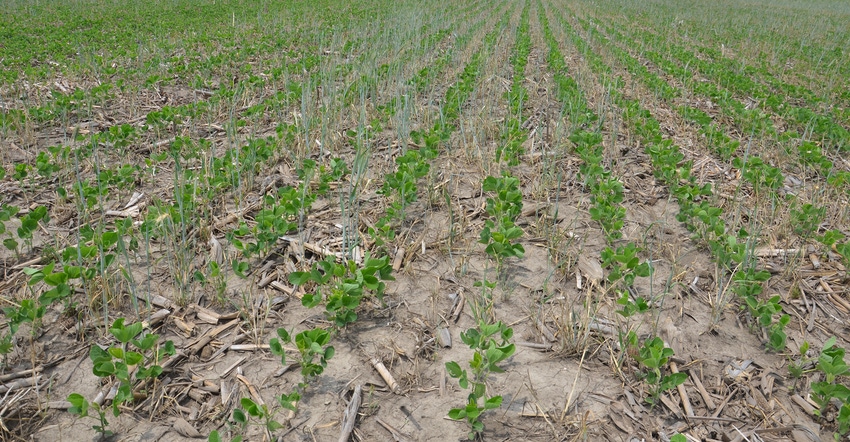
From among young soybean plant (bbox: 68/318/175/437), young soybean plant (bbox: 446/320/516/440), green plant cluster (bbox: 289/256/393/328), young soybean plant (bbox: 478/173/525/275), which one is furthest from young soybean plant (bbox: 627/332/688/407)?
young soybean plant (bbox: 68/318/175/437)

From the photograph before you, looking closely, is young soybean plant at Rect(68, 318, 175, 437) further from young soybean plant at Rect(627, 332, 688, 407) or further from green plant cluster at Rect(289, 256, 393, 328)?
young soybean plant at Rect(627, 332, 688, 407)

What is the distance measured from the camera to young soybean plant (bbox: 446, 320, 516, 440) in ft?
6.44

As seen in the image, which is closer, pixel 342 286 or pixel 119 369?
pixel 119 369

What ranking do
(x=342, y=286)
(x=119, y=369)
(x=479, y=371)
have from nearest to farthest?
1. (x=119, y=369)
2. (x=479, y=371)
3. (x=342, y=286)

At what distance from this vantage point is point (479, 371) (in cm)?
217

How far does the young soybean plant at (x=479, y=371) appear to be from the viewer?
1963 mm

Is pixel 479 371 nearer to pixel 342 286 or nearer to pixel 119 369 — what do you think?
pixel 342 286

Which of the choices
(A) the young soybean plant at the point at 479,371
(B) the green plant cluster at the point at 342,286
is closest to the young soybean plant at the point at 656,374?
(A) the young soybean plant at the point at 479,371

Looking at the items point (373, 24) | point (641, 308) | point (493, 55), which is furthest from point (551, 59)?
point (641, 308)

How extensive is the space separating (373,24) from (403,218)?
9.43 metres

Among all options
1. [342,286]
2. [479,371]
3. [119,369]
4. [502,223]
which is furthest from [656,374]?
[119,369]

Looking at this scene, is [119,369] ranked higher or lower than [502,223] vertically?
lower

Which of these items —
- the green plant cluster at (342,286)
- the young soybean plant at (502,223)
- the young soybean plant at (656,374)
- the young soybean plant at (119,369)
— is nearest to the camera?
the young soybean plant at (119,369)

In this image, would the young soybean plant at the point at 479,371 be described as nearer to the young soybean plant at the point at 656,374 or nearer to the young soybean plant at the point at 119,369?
the young soybean plant at the point at 656,374
